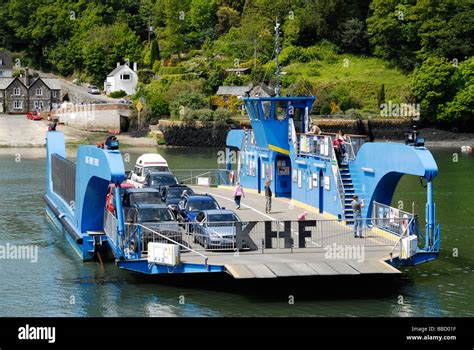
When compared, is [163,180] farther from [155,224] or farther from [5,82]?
[5,82]

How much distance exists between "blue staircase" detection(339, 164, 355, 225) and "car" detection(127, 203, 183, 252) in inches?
274

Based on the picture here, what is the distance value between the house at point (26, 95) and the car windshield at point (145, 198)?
92239 mm

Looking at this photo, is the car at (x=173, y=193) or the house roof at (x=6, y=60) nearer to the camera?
the car at (x=173, y=193)

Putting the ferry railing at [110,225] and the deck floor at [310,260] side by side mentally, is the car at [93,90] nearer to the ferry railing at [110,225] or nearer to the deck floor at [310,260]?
the ferry railing at [110,225]

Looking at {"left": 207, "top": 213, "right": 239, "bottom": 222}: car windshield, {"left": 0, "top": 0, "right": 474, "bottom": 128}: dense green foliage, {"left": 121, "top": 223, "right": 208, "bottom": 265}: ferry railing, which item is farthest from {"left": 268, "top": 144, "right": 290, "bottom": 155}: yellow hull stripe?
{"left": 0, "top": 0, "right": 474, "bottom": 128}: dense green foliage

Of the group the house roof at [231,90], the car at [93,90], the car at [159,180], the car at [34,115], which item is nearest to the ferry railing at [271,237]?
the car at [159,180]

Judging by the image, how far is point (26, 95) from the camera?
126 meters

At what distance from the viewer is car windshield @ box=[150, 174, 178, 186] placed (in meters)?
44.1

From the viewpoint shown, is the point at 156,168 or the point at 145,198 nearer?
the point at 145,198

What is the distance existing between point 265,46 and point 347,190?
94.8 meters

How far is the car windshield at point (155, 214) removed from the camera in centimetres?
3200

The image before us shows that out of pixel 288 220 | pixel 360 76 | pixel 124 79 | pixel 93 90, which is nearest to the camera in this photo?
pixel 288 220

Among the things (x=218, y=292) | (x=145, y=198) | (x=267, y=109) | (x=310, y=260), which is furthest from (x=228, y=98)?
(x=310, y=260)

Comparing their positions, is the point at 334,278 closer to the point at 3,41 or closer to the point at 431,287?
the point at 431,287
